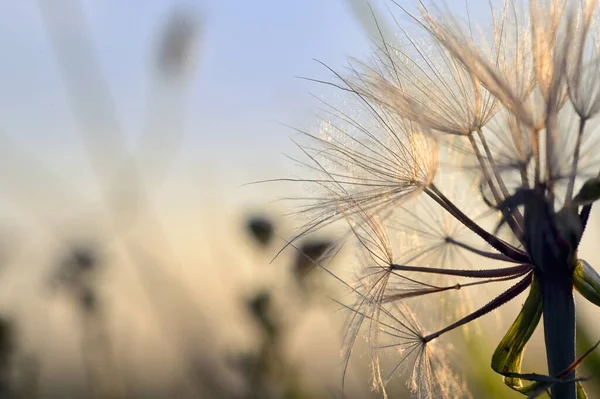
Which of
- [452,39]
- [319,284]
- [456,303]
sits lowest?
[319,284]

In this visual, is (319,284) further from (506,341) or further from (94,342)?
(506,341)

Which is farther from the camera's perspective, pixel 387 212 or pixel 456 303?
pixel 456 303

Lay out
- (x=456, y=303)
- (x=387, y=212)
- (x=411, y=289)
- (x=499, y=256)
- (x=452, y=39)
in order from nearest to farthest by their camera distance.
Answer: (x=499, y=256), (x=452, y=39), (x=387, y=212), (x=411, y=289), (x=456, y=303)

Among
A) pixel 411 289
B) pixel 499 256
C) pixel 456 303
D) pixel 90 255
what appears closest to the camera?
pixel 499 256

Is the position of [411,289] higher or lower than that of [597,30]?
lower

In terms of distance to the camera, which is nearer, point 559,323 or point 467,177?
point 559,323

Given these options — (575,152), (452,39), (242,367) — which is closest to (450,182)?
(452,39)
